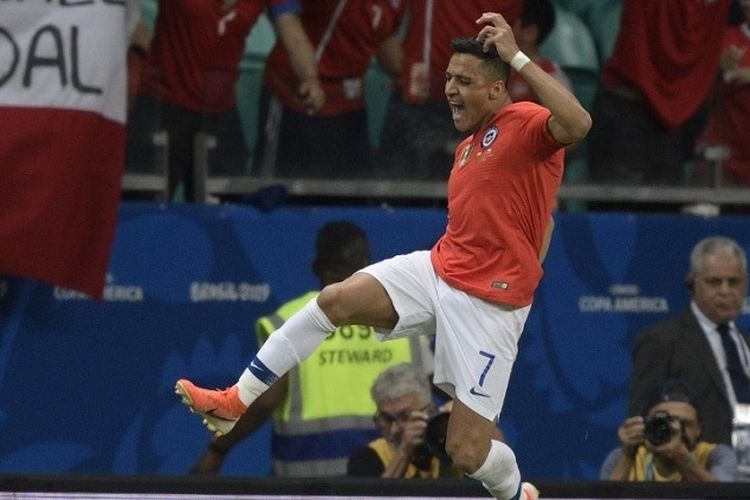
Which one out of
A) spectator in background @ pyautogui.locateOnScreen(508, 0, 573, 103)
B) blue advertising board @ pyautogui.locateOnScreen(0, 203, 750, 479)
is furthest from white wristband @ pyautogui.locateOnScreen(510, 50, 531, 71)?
blue advertising board @ pyautogui.locateOnScreen(0, 203, 750, 479)

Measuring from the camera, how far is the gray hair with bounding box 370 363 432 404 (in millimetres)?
8125

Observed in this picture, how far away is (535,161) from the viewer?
22.6 feet

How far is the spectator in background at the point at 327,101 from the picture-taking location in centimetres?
943

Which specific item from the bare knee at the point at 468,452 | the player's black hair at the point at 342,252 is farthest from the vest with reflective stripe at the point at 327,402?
the bare knee at the point at 468,452

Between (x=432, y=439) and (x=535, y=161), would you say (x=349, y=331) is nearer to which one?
(x=432, y=439)

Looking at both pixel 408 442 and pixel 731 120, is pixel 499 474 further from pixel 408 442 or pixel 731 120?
pixel 731 120

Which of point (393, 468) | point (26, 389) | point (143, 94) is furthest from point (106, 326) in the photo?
point (393, 468)

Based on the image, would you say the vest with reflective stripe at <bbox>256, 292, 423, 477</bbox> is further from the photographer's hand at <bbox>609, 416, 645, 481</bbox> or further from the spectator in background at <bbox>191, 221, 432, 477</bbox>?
the photographer's hand at <bbox>609, 416, 645, 481</bbox>

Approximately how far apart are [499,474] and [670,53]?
11.3ft

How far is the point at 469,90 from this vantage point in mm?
6863

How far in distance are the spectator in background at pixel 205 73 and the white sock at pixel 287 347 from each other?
99.5 inches

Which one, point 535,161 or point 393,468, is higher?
point 535,161

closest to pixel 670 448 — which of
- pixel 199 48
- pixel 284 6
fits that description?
pixel 284 6

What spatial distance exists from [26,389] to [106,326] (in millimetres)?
448
